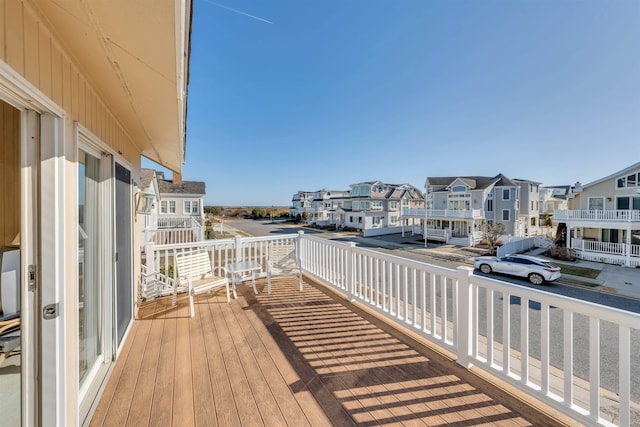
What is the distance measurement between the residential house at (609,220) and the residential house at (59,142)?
18.5m

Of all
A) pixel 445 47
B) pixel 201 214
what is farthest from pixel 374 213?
pixel 445 47

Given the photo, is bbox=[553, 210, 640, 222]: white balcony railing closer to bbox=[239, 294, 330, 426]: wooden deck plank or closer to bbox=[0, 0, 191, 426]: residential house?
bbox=[239, 294, 330, 426]: wooden deck plank

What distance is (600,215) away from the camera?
13.0 m

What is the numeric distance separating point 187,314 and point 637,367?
6.71 metres

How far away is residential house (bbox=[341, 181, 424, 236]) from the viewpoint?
25094mm

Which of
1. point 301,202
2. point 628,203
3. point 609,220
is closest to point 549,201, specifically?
point 628,203

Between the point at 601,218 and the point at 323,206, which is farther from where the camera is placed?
the point at 323,206

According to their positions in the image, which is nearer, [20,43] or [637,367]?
[20,43]

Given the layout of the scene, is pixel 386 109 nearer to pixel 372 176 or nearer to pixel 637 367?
pixel 637 367

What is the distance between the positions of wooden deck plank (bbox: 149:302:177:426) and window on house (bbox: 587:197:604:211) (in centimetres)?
2076

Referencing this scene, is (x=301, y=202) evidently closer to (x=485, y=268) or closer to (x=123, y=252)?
(x=485, y=268)

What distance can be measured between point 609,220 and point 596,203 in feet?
7.30

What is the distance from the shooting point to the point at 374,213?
2527 centimetres

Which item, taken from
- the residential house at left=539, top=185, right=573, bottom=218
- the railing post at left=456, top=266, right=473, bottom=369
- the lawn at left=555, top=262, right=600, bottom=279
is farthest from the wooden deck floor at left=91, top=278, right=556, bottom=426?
the residential house at left=539, top=185, right=573, bottom=218
